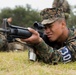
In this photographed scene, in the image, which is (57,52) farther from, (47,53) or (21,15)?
(21,15)

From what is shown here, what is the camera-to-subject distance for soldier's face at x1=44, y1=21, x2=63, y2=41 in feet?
16.5

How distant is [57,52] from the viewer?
16.4 feet

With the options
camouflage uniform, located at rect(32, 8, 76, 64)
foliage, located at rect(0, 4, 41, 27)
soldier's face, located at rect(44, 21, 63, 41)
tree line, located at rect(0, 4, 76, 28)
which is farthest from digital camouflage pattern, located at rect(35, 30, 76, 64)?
tree line, located at rect(0, 4, 76, 28)

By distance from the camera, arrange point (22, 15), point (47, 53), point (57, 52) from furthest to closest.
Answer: point (22, 15) → point (57, 52) → point (47, 53)

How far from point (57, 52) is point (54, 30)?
354 mm

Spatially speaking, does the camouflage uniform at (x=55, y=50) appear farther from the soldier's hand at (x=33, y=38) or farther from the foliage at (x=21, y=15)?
the foliage at (x=21, y=15)

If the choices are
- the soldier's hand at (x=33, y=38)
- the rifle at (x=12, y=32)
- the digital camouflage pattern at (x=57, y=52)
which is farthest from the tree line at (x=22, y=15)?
the rifle at (x=12, y=32)

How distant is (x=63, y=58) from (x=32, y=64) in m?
0.51

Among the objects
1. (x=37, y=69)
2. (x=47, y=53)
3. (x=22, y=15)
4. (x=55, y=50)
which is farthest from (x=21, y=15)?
(x=37, y=69)

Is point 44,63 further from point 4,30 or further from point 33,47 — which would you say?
point 4,30

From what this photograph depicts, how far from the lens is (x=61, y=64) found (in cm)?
508

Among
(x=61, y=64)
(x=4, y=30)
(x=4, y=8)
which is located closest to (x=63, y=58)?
(x=61, y=64)

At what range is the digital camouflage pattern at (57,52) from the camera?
483 centimetres

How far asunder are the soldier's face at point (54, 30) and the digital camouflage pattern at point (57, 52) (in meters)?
0.21
